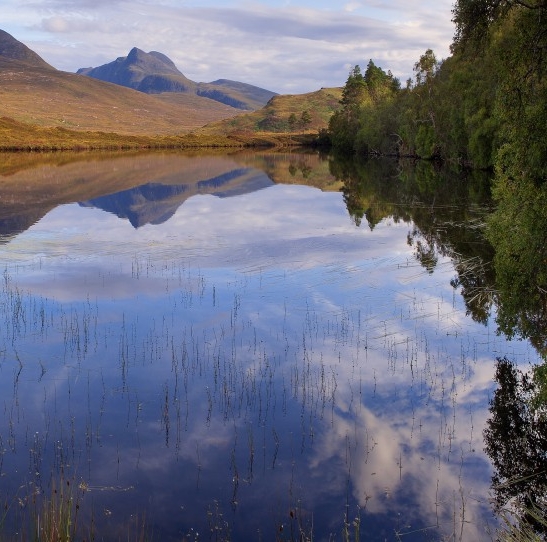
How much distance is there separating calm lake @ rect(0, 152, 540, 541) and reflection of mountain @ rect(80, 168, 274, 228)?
10.7 metres

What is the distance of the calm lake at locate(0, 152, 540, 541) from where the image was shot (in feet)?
36.1

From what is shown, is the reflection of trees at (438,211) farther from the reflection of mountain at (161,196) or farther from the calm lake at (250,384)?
the reflection of mountain at (161,196)

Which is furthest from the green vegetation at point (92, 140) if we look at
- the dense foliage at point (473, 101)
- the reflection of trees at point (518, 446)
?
the reflection of trees at point (518, 446)

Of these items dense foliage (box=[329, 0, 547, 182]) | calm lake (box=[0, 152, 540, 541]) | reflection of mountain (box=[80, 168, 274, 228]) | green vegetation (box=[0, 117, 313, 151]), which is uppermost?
dense foliage (box=[329, 0, 547, 182])

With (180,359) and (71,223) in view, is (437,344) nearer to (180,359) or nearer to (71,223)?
A: (180,359)

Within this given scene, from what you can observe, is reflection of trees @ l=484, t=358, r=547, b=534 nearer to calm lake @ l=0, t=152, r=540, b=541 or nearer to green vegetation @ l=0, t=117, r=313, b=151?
calm lake @ l=0, t=152, r=540, b=541

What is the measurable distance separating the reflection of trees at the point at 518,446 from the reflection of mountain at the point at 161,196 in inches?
1173

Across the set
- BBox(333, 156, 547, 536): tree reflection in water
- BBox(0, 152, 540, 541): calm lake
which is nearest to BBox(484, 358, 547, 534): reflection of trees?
BBox(333, 156, 547, 536): tree reflection in water

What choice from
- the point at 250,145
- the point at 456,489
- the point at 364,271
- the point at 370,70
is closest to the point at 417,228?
the point at 364,271

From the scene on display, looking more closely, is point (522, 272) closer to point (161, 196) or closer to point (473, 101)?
point (161, 196)

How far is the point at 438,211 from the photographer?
44938 mm

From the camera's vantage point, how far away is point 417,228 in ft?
130

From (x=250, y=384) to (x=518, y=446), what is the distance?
19.8 feet

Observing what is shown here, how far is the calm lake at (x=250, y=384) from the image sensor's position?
1101 centimetres
